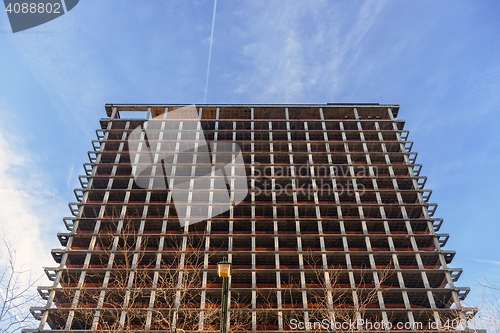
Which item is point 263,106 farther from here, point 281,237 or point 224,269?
point 224,269

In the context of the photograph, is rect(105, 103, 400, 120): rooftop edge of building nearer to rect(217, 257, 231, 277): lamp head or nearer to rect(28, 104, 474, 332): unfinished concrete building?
rect(28, 104, 474, 332): unfinished concrete building

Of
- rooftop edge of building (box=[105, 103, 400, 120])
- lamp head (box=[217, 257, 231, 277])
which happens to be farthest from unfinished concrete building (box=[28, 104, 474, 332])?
lamp head (box=[217, 257, 231, 277])

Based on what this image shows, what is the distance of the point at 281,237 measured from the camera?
4966cm

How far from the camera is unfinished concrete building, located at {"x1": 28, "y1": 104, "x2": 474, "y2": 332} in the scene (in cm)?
4303

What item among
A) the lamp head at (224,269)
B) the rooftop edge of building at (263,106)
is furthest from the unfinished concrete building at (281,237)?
the lamp head at (224,269)

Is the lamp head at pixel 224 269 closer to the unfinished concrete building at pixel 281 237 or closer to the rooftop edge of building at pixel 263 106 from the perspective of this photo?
the unfinished concrete building at pixel 281 237

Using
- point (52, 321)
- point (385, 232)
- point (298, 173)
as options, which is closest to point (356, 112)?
point (298, 173)

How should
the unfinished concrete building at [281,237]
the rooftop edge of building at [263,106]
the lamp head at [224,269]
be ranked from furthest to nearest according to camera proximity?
the rooftop edge of building at [263,106]
the unfinished concrete building at [281,237]
the lamp head at [224,269]

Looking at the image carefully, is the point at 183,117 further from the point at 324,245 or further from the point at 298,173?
the point at 324,245

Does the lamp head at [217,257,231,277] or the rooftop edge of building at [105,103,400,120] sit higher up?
the rooftop edge of building at [105,103,400,120]

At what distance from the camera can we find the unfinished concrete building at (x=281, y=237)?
43.0 m

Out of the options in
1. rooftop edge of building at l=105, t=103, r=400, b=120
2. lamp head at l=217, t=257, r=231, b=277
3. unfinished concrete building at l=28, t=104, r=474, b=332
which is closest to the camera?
lamp head at l=217, t=257, r=231, b=277

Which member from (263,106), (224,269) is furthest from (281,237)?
(224,269)

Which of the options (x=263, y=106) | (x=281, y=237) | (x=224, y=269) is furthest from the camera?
(x=263, y=106)
